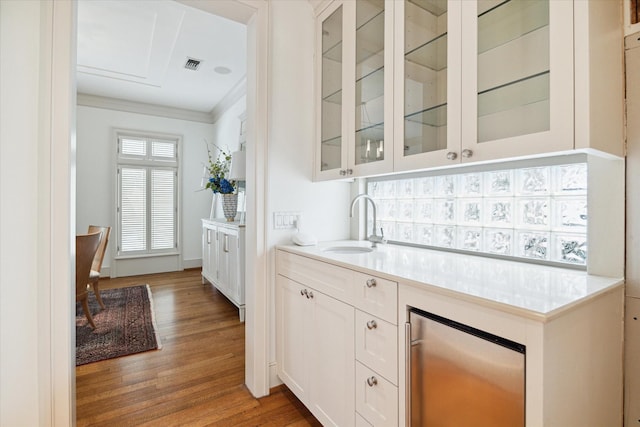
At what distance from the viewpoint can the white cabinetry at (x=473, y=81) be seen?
95cm

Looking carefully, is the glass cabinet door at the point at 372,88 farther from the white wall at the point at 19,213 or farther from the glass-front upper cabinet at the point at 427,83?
the white wall at the point at 19,213

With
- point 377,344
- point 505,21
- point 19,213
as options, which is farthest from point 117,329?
point 505,21

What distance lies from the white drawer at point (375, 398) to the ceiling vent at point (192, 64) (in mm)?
3800

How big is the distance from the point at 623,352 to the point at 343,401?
3.63 ft

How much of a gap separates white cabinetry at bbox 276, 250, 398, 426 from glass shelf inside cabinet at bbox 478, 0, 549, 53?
1017 mm

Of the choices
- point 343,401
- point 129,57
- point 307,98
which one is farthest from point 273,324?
point 129,57

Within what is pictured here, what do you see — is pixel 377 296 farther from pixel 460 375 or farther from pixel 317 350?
pixel 317 350

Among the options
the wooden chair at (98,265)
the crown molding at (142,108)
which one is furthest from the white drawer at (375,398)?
the crown molding at (142,108)

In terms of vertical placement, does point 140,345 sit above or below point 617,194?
below

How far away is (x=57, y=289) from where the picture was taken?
137 centimetres

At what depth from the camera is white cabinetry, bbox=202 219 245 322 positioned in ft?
10.4

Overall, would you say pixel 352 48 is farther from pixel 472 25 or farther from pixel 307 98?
pixel 472 25

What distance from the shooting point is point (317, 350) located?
1625 mm

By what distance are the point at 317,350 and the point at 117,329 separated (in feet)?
7.85
